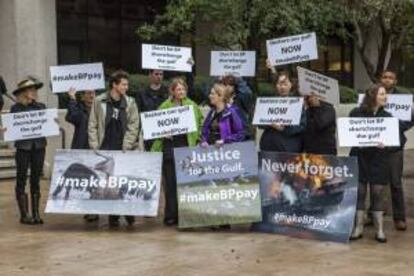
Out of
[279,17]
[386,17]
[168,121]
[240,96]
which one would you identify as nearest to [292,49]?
[240,96]

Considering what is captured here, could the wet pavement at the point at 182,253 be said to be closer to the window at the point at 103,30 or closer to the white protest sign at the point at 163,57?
the white protest sign at the point at 163,57

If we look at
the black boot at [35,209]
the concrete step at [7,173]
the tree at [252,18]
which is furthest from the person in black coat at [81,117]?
the concrete step at [7,173]

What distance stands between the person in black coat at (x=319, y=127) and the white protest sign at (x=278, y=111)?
0.17 m

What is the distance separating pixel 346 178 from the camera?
9195 millimetres

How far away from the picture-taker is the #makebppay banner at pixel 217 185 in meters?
9.71

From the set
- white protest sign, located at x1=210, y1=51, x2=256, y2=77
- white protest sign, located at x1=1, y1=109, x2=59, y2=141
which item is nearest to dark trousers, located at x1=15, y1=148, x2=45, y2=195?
white protest sign, located at x1=1, y1=109, x2=59, y2=141

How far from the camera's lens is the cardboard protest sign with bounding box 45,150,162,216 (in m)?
9.91

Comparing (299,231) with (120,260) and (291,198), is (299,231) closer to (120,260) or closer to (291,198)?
(291,198)

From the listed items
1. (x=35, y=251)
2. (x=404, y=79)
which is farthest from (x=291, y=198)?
(x=404, y=79)

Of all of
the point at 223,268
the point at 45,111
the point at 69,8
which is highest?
the point at 69,8

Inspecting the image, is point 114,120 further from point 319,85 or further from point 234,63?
point 319,85

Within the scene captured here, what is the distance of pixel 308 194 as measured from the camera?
9.43m

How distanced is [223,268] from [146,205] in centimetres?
224

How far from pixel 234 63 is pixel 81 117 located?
2217mm
